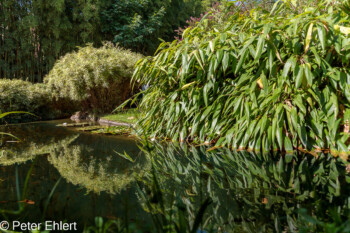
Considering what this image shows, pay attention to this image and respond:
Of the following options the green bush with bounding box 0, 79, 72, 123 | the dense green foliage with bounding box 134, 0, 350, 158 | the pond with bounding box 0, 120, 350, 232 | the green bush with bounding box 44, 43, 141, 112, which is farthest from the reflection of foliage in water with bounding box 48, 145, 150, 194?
the green bush with bounding box 0, 79, 72, 123

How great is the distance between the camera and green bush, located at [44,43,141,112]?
5571mm

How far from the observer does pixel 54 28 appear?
9.27 metres

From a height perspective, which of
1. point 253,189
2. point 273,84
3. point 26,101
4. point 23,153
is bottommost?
point 26,101

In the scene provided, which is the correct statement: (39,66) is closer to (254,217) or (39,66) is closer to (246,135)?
(246,135)

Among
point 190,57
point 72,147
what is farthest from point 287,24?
point 72,147

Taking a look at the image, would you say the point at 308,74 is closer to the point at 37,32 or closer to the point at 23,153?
the point at 23,153

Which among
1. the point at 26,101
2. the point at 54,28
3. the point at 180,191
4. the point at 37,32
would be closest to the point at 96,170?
the point at 180,191

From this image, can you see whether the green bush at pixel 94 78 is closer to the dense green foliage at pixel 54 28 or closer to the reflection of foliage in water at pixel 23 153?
the reflection of foliage in water at pixel 23 153

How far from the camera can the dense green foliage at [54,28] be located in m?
8.86

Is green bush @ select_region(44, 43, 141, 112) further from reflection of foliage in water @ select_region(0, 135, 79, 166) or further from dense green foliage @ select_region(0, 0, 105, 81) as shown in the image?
dense green foliage @ select_region(0, 0, 105, 81)

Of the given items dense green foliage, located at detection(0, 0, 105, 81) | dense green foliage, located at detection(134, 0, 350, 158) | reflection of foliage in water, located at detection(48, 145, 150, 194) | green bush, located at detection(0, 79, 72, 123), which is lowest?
green bush, located at detection(0, 79, 72, 123)

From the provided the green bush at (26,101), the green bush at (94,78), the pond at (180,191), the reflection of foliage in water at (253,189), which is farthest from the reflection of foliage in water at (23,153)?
the green bush at (26,101)

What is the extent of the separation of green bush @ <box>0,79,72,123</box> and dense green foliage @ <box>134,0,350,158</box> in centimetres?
462

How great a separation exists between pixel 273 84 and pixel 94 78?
4410 mm
